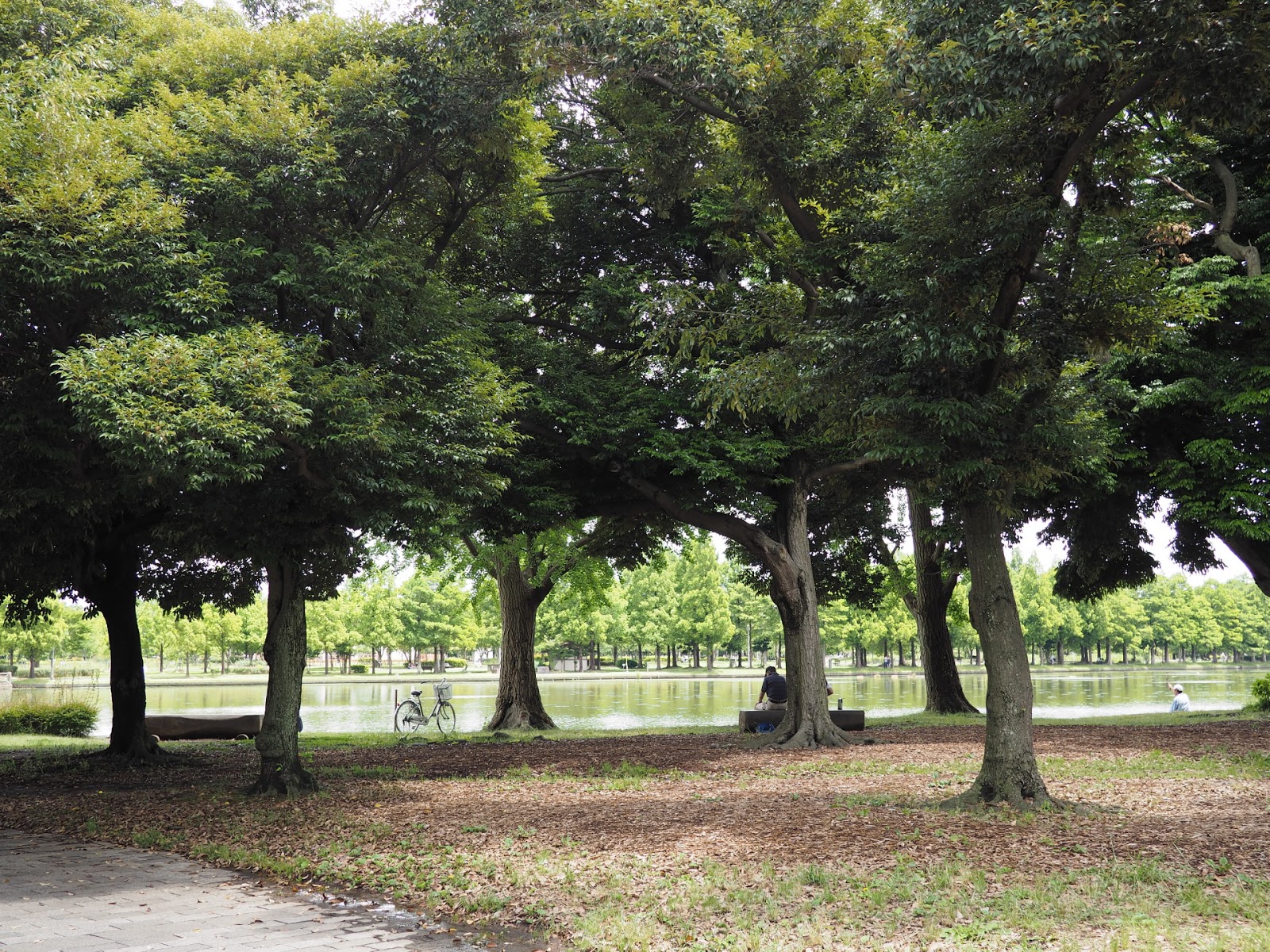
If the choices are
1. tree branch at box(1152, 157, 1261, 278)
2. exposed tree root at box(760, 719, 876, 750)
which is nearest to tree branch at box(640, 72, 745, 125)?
exposed tree root at box(760, 719, 876, 750)

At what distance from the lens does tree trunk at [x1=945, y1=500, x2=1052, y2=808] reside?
9227 millimetres

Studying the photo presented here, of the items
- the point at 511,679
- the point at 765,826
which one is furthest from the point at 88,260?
the point at 511,679

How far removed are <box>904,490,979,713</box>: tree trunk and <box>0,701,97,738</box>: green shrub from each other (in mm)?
19950

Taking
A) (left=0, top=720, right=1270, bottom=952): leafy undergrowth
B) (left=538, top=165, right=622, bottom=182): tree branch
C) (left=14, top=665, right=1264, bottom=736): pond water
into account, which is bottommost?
(left=14, top=665, right=1264, bottom=736): pond water

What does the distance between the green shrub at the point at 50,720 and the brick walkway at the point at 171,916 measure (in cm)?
1561

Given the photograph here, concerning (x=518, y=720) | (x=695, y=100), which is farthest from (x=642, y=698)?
(x=695, y=100)

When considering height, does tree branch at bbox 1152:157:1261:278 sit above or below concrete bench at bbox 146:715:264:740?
above

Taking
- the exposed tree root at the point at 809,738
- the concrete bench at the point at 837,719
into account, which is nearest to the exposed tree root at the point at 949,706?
the concrete bench at the point at 837,719

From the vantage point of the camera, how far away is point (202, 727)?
19.5 meters

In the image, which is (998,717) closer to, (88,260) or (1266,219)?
(88,260)

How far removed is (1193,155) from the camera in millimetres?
18641

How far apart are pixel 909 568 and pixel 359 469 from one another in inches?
821

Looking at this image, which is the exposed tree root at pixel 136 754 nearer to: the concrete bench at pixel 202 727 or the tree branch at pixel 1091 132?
the concrete bench at pixel 202 727

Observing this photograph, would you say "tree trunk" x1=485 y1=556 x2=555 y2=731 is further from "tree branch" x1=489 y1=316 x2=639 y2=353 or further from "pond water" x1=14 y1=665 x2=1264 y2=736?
"tree branch" x1=489 y1=316 x2=639 y2=353
